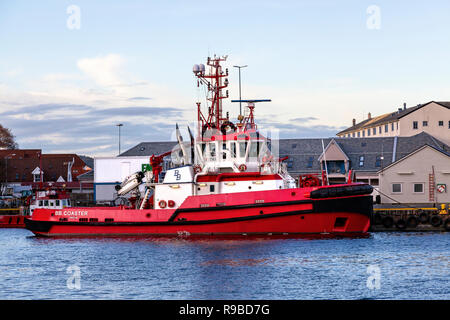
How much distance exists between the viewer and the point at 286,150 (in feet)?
187

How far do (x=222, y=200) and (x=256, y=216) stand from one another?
6.10 feet

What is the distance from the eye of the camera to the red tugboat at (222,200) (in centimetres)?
3016

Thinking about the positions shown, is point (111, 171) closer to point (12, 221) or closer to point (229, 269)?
point (12, 221)

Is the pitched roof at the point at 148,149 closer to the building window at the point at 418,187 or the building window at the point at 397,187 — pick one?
the building window at the point at 397,187

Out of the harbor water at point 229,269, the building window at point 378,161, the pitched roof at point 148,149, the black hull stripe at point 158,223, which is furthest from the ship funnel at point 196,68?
the pitched roof at point 148,149

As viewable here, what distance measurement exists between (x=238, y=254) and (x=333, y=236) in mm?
6400

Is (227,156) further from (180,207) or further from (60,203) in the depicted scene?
(60,203)

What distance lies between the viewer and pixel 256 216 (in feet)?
99.5

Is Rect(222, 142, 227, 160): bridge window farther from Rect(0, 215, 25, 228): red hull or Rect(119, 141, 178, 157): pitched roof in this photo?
Rect(119, 141, 178, 157): pitched roof

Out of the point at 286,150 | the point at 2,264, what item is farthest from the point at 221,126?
the point at 286,150

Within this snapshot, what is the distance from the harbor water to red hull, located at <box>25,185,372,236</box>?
3.73 ft

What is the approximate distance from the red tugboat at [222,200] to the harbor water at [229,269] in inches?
50.7

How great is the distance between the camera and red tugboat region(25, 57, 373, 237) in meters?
30.2

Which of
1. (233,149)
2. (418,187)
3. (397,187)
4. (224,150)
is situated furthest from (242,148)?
(418,187)
